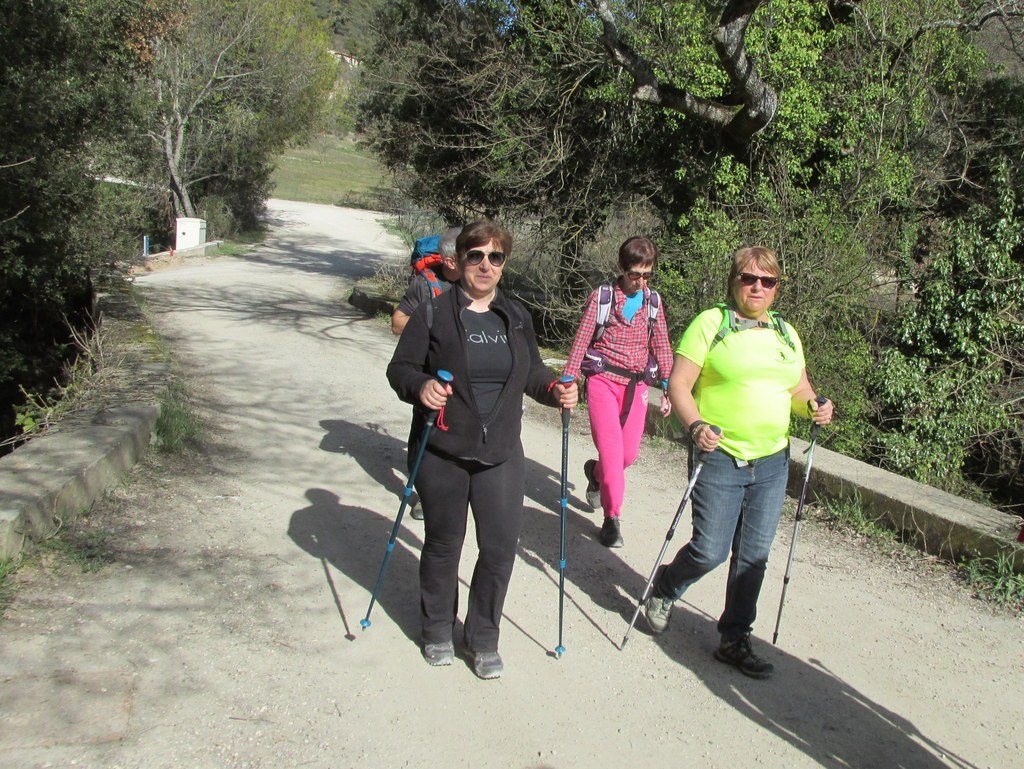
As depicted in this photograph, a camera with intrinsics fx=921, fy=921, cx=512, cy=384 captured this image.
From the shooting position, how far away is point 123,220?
41.6 ft

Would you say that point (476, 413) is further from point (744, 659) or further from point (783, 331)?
point (744, 659)

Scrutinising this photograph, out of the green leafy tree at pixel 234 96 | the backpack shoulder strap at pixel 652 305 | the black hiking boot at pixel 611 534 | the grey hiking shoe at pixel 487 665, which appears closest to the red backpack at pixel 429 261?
the backpack shoulder strap at pixel 652 305

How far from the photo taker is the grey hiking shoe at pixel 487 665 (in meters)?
3.78

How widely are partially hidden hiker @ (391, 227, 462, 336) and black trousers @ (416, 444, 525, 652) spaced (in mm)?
1914

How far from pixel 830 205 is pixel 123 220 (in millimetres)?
9248

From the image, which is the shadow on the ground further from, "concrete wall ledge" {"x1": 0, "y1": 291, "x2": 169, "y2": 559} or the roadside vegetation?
the roadside vegetation

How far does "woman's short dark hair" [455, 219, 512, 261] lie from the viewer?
11.9ft

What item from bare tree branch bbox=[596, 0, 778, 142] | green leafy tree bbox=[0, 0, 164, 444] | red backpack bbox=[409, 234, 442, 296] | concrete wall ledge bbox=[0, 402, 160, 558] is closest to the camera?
concrete wall ledge bbox=[0, 402, 160, 558]

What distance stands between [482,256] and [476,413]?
0.62 meters

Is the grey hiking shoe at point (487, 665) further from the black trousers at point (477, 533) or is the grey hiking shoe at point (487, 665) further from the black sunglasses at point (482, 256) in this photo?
the black sunglasses at point (482, 256)

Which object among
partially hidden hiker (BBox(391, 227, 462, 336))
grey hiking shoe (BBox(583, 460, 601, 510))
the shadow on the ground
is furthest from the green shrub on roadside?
grey hiking shoe (BBox(583, 460, 601, 510))

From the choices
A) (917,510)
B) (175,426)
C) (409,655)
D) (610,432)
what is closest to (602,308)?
(610,432)

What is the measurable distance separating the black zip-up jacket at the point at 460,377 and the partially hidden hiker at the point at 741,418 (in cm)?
69

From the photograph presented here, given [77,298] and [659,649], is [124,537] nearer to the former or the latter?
[659,649]
